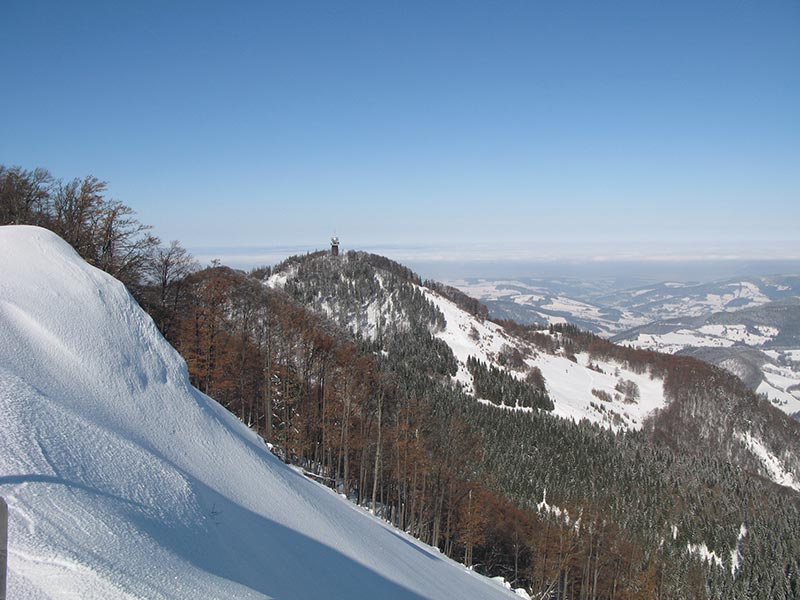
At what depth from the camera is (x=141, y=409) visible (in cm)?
935

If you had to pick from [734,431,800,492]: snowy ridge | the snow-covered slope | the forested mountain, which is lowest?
[734,431,800,492]: snowy ridge

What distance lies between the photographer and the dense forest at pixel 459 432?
102ft

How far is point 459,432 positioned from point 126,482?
37.2 metres

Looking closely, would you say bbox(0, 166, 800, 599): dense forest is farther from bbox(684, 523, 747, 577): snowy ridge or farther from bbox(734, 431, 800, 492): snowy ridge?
bbox(734, 431, 800, 492): snowy ridge

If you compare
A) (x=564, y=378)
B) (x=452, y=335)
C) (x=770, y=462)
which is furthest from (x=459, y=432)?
(x=770, y=462)

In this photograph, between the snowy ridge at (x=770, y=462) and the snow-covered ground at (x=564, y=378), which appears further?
the snowy ridge at (x=770, y=462)

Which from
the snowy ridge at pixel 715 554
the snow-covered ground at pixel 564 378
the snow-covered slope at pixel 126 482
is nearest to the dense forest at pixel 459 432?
the snowy ridge at pixel 715 554

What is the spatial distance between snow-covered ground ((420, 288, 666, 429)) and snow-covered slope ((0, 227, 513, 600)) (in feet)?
351

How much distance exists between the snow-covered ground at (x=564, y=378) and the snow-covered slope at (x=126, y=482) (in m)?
107

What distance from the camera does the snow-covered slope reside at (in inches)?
189

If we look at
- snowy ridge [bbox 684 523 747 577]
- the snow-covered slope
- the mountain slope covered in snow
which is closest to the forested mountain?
snowy ridge [bbox 684 523 747 577]

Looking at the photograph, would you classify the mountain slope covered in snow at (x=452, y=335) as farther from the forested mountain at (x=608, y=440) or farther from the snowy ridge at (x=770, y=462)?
the snowy ridge at (x=770, y=462)

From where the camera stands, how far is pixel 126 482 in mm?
6777

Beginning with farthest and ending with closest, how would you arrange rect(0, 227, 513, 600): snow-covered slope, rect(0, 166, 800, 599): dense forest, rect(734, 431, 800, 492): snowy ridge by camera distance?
rect(734, 431, 800, 492): snowy ridge, rect(0, 166, 800, 599): dense forest, rect(0, 227, 513, 600): snow-covered slope
